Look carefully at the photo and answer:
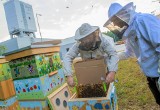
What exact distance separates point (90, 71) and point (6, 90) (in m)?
2.05

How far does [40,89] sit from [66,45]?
24114 millimetres

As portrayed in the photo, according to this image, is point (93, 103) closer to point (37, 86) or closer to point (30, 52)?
point (37, 86)

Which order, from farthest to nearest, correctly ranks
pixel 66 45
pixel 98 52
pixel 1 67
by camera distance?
1. pixel 66 45
2. pixel 1 67
3. pixel 98 52

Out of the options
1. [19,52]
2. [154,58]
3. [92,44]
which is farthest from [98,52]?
[19,52]

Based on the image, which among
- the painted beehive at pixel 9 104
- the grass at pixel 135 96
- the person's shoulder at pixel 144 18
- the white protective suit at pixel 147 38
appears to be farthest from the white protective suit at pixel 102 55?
the painted beehive at pixel 9 104

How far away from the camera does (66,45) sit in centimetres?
2677

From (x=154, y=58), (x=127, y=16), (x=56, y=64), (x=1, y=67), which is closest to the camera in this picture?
(x=154, y=58)

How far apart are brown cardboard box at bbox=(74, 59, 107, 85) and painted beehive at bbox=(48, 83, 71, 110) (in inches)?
23.8

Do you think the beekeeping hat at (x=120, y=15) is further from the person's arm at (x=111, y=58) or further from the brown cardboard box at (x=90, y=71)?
the brown cardboard box at (x=90, y=71)

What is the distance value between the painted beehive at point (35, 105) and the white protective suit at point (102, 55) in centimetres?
66

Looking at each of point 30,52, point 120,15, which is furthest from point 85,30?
point 30,52

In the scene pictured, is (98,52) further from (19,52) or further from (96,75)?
(19,52)

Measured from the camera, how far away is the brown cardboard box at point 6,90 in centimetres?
352

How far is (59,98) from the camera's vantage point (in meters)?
3.13
